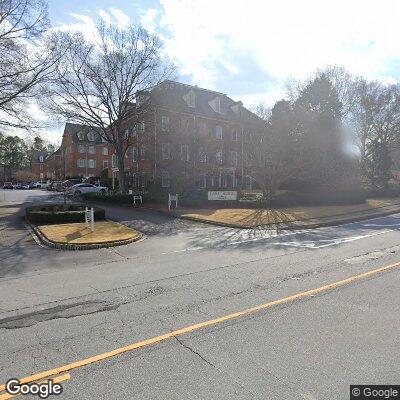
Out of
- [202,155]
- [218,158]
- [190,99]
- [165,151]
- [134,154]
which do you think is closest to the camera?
[202,155]

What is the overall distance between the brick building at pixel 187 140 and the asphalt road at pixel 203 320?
18261 mm

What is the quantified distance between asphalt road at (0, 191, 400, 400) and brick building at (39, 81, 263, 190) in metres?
18.3

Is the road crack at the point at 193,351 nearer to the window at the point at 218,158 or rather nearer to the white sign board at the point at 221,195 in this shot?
the white sign board at the point at 221,195

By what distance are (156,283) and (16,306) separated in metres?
2.72

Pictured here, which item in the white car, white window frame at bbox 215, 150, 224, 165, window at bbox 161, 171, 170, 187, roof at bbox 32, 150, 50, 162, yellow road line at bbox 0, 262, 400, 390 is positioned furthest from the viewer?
roof at bbox 32, 150, 50, 162

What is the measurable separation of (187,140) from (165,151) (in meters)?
Answer: 2.88

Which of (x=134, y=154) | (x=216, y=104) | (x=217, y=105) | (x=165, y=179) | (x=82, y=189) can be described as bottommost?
(x=82, y=189)

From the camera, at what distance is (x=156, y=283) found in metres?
7.61

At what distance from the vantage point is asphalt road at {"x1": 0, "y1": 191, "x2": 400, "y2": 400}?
3.69 m

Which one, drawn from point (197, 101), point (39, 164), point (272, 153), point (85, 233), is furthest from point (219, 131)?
point (39, 164)

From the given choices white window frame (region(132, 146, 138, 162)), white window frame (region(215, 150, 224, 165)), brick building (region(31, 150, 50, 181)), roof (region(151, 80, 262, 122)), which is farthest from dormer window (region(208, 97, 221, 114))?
brick building (region(31, 150, 50, 181))

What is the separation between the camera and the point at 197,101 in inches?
1766

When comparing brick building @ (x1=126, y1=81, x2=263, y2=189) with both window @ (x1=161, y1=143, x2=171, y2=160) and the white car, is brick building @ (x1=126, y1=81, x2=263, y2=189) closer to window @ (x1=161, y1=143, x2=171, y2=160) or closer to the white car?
window @ (x1=161, y1=143, x2=171, y2=160)

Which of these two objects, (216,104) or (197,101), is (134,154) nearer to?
(197,101)
